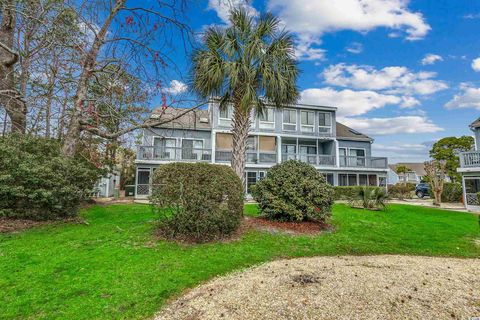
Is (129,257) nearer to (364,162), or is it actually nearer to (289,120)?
(289,120)

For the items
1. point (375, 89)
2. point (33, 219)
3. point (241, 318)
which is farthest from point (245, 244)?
point (375, 89)

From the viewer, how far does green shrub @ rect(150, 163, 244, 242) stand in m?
6.22

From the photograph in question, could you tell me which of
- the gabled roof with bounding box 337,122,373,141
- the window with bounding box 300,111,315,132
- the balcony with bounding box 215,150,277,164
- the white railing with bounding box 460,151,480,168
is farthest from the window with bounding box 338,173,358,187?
the white railing with bounding box 460,151,480,168

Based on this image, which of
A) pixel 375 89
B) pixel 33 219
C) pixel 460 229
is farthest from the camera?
pixel 375 89

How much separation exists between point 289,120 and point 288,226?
701 inches

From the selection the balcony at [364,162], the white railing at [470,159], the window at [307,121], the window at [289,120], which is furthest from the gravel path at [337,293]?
the window at [307,121]

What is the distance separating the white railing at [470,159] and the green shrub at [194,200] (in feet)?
64.4

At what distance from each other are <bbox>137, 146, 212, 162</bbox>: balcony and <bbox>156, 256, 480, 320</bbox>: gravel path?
1717 centimetres

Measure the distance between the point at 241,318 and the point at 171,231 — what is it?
13.1 feet

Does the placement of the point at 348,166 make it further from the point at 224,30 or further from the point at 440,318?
the point at 440,318

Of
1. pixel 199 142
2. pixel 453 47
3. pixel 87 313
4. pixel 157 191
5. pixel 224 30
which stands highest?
pixel 453 47

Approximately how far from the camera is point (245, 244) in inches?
253

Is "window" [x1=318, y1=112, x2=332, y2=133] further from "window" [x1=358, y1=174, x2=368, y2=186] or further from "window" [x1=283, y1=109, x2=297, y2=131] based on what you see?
"window" [x1=358, y1=174, x2=368, y2=186]

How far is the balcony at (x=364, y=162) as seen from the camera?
24594mm
